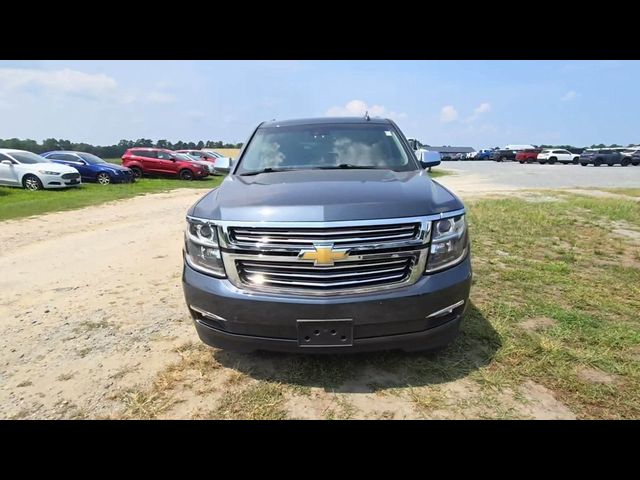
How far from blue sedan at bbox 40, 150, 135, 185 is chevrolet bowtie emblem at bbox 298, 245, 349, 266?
1925 cm

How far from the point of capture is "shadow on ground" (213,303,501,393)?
259cm

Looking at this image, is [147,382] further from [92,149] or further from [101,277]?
[92,149]

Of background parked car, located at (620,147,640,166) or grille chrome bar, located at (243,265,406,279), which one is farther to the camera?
background parked car, located at (620,147,640,166)

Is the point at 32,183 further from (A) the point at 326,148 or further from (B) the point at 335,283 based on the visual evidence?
(B) the point at 335,283

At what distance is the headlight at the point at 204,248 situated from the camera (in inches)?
97.3

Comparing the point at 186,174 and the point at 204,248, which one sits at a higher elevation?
the point at 204,248

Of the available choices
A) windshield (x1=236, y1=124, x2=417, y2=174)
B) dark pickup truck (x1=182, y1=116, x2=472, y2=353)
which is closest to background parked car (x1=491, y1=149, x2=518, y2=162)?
windshield (x1=236, y1=124, x2=417, y2=174)

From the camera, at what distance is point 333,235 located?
90.4 inches

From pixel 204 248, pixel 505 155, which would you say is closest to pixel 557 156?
pixel 505 155

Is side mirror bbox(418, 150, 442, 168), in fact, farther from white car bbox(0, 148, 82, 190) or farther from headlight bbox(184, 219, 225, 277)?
white car bbox(0, 148, 82, 190)

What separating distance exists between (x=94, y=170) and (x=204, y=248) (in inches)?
760

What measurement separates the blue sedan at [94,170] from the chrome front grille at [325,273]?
62.4ft
